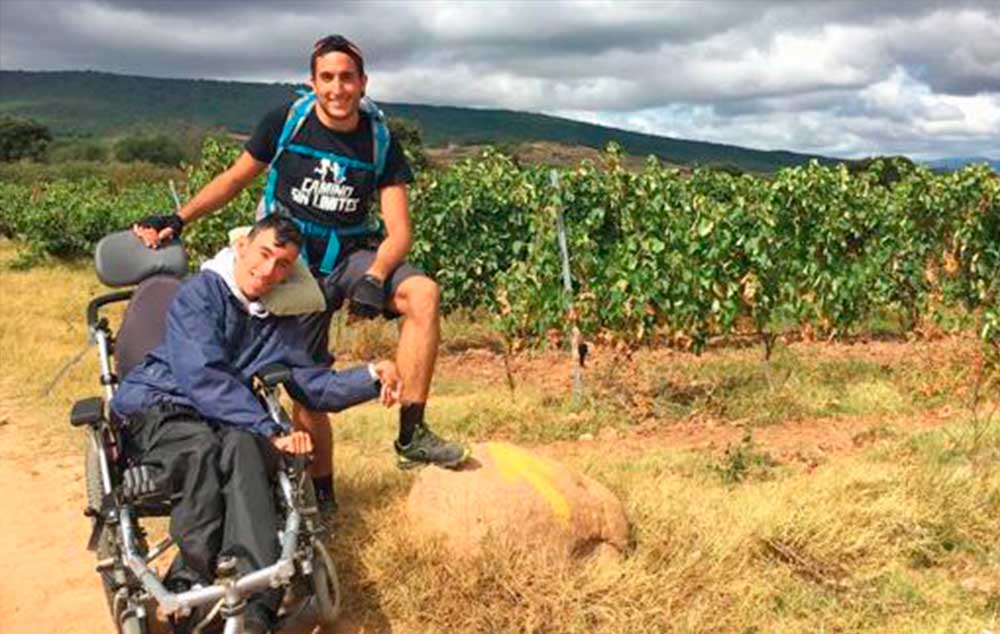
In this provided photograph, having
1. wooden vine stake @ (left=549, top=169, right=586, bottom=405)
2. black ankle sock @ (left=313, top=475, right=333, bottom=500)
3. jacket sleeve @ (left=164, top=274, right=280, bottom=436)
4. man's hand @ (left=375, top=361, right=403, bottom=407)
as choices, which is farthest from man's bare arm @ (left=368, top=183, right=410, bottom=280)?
wooden vine stake @ (left=549, top=169, right=586, bottom=405)

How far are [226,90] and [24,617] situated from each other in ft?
570

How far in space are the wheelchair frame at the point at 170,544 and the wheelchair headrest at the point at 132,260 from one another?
29.4 inches

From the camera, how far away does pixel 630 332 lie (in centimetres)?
779

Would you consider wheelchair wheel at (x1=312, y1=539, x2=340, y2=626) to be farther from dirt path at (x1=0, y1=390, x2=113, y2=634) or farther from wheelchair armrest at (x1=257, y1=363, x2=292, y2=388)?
dirt path at (x1=0, y1=390, x2=113, y2=634)

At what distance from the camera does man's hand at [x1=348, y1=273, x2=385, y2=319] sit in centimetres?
371

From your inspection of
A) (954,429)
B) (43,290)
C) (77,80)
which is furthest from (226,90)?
(954,429)

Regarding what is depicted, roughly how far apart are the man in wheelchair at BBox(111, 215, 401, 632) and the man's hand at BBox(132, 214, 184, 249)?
582mm

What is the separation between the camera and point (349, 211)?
13.0 ft

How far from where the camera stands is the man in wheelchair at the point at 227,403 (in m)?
2.95

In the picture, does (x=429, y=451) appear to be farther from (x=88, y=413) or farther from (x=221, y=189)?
(x=221, y=189)

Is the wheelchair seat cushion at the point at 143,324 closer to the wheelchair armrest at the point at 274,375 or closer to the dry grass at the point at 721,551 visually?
the wheelchair armrest at the point at 274,375

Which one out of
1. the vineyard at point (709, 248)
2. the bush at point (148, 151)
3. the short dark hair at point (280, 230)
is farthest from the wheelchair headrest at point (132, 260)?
the bush at point (148, 151)

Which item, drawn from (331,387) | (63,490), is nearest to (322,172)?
(331,387)

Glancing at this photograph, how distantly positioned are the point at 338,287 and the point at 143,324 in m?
0.78
